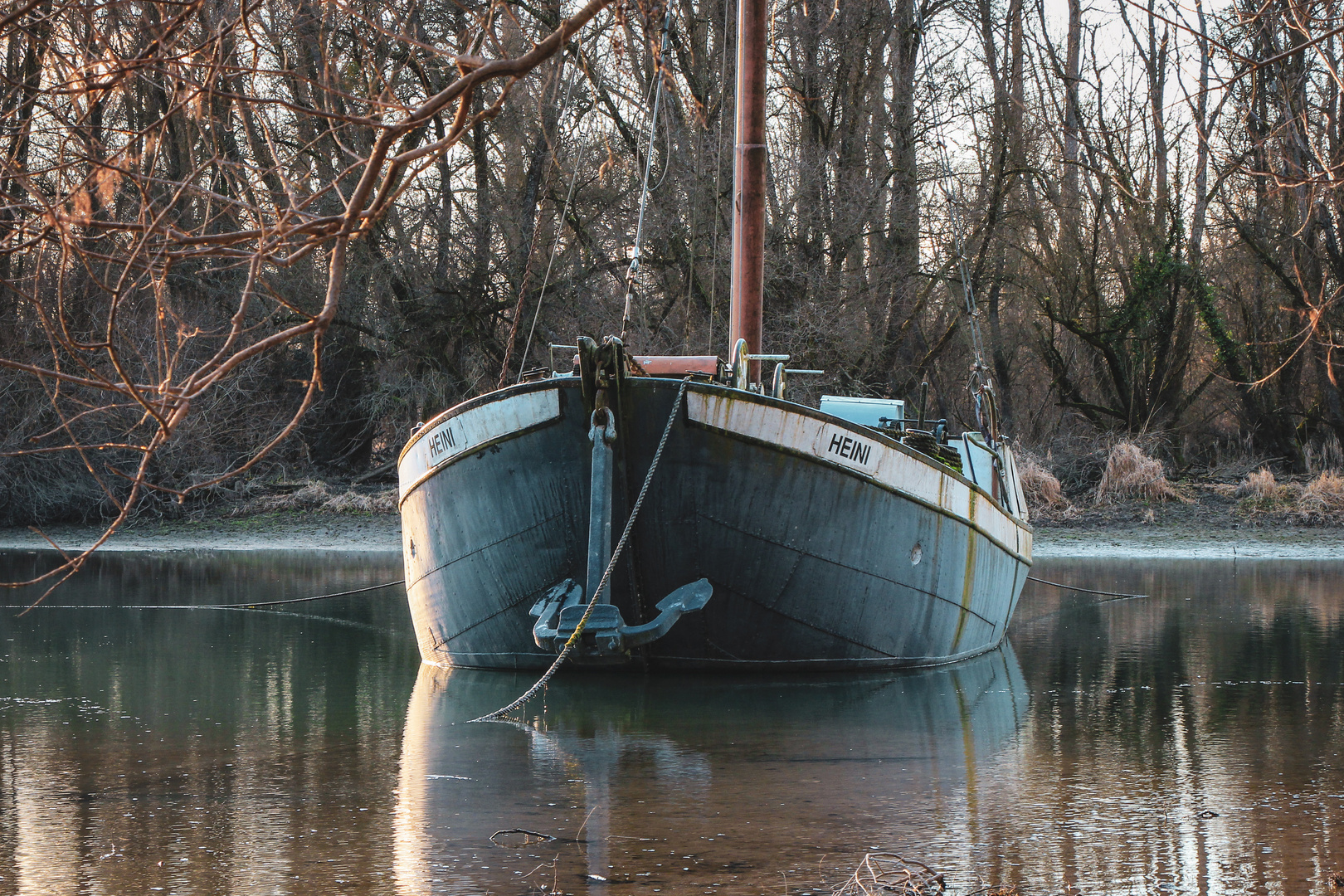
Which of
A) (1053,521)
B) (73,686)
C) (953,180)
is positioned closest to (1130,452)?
(1053,521)

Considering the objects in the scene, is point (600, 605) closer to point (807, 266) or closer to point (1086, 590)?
point (1086, 590)

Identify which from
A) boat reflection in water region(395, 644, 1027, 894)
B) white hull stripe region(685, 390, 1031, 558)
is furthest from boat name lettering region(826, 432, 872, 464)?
boat reflection in water region(395, 644, 1027, 894)

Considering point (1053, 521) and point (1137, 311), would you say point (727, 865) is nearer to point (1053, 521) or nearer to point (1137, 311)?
point (1053, 521)

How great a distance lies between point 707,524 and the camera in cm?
869

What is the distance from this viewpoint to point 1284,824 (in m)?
5.52

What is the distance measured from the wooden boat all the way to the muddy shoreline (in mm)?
10419

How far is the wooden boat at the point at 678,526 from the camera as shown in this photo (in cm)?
850

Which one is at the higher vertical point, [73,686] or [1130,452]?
[1130,452]

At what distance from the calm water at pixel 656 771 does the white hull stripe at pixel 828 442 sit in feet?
4.30

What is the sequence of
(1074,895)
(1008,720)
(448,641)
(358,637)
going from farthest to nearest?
(358,637) → (448,641) → (1008,720) → (1074,895)

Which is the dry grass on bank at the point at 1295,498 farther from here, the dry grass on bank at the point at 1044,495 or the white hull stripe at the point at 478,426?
the white hull stripe at the point at 478,426

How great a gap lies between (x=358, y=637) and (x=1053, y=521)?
42.6 feet

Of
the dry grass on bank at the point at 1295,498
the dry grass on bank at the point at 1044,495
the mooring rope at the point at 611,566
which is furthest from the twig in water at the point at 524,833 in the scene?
the dry grass on bank at the point at 1295,498

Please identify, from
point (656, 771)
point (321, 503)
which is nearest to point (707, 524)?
point (656, 771)
